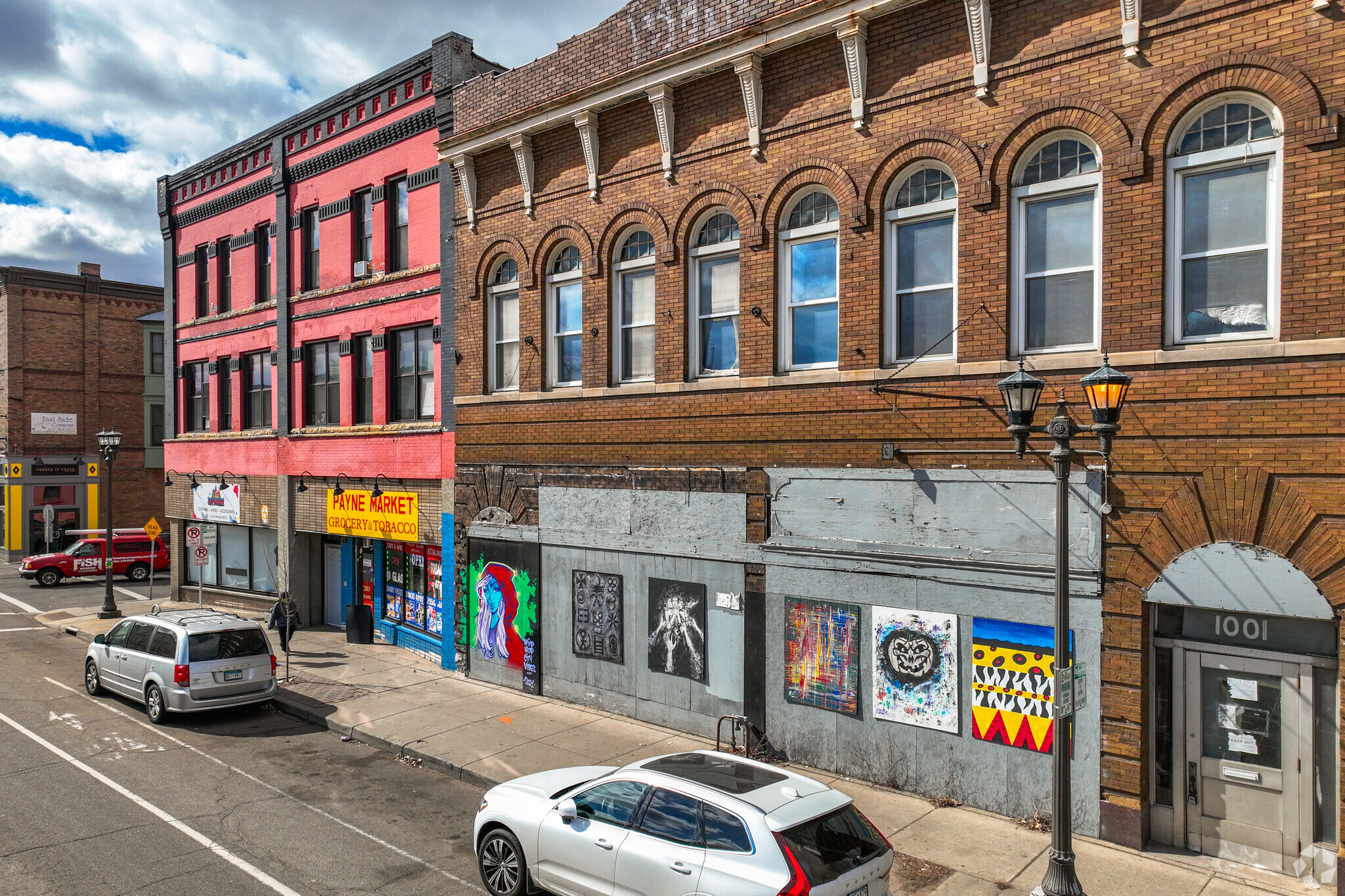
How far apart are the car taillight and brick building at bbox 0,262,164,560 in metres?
43.2

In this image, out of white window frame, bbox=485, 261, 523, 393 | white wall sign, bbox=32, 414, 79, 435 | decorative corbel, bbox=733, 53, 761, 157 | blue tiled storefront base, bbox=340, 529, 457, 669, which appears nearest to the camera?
decorative corbel, bbox=733, 53, 761, 157

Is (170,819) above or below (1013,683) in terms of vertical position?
below

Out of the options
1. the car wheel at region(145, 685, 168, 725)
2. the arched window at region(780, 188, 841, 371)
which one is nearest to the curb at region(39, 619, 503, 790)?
the car wheel at region(145, 685, 168, 725)

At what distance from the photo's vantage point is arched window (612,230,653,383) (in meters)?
14.9

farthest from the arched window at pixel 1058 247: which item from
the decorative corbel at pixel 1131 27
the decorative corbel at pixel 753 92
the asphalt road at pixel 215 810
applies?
the asphalt road at pixel 215 810

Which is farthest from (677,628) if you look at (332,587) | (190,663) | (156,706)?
(332,587)

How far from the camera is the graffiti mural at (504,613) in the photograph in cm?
1644

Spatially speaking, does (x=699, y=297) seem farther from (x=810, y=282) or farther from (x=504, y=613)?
(x=504, y=613)

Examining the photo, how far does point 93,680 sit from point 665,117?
14.4 meters

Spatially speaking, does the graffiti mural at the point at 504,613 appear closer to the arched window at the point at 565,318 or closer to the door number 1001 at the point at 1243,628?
the arched window at the point at 565,318

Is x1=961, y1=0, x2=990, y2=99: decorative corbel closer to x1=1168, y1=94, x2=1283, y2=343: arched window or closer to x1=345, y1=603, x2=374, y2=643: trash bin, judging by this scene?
x1=1168, y1=94, x2=1283, y2=343: arched window

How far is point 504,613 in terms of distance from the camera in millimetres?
17047

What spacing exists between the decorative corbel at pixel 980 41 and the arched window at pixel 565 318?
23.9 ft

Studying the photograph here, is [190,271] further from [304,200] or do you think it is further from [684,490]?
[684,490]
